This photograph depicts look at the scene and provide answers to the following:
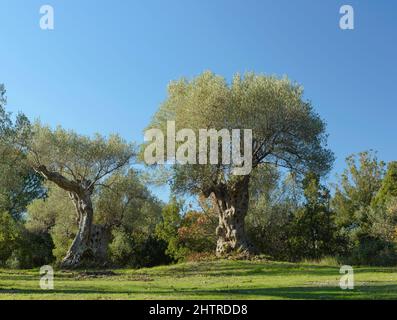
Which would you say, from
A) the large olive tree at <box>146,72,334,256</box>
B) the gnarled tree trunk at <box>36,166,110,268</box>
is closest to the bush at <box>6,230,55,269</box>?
the gnarled tree trunk at <box>36,166,110,268</box>

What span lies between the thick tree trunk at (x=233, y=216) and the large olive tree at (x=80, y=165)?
35.1 feet

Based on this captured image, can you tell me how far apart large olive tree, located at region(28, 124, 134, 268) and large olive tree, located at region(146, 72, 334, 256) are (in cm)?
787

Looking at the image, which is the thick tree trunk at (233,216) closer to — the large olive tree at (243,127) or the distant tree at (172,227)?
the large olive tree at (243,127)

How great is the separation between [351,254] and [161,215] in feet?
65.0

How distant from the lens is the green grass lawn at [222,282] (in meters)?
15.8

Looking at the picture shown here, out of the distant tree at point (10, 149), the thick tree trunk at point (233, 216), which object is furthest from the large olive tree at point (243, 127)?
the distant tree at point (10, 149)


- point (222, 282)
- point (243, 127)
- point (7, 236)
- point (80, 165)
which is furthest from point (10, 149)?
point (7, 236)

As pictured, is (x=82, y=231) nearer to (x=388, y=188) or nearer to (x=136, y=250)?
(x=136, y=250)

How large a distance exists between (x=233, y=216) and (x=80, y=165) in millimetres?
14350

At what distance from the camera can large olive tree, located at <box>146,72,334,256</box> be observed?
37.4 metres

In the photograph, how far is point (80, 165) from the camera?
44938 millimetres

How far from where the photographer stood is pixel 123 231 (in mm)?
55000
